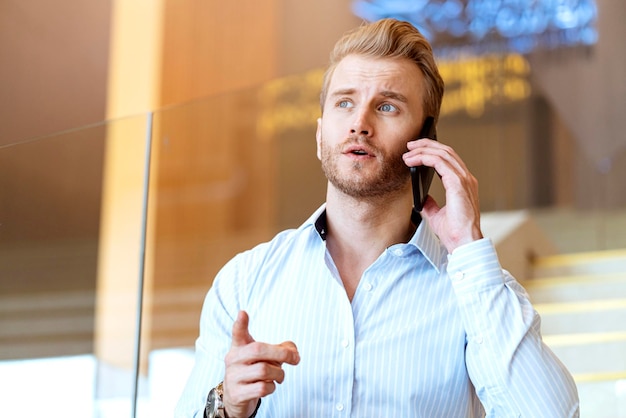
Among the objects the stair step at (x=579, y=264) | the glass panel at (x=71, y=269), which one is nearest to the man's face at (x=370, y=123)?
the glass panel at (x=71, y=269)

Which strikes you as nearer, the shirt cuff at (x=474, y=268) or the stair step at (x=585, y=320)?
the shirt cuff at (x=474, y=268)

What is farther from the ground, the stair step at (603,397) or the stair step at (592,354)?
the stair step at (592,354)

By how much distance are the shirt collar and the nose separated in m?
0.21

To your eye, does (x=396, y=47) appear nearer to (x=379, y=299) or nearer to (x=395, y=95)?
(x=395, y=95)

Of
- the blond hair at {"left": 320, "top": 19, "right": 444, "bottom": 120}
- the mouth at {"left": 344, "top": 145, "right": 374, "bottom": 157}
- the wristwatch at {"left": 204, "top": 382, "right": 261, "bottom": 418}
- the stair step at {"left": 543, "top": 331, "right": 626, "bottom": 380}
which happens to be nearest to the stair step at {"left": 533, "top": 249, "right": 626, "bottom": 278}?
the stair step at {"left": 543, "top": 331, "right": 626, "bottom": 380}

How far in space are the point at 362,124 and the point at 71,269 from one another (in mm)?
1452

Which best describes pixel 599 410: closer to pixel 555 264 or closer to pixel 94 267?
pixel 555 264

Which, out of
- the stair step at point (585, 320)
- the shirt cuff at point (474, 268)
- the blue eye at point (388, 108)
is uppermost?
the blue eye at point (388, 108)

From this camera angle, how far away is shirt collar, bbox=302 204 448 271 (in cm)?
161

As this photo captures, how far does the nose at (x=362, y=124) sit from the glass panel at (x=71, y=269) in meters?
0.75

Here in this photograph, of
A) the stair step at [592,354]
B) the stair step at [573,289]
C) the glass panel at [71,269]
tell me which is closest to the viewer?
the glass panel at [71,269]

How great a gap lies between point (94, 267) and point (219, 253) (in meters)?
0.91

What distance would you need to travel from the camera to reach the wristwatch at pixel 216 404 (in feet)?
4.56

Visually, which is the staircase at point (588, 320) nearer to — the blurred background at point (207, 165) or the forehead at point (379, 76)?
the blurred background at point (207, 165)
